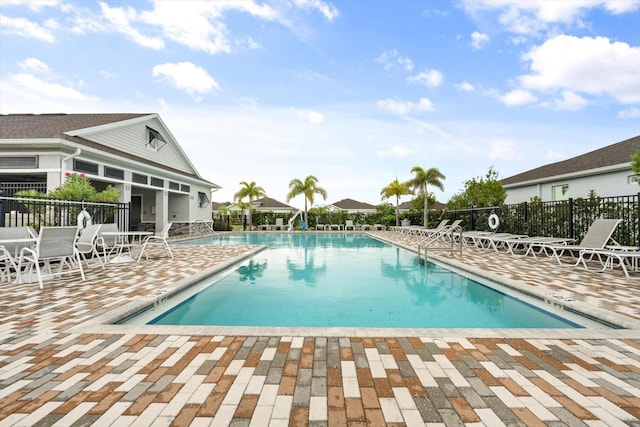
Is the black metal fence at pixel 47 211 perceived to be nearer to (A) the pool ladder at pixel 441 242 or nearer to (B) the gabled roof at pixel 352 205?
(A) the pool ladder at pixel 441 242

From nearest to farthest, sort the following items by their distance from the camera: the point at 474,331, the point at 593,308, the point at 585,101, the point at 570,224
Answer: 1. the point at 474,331
2. the point at 593,308
3. the point at 570,224
4. the point at 585,101

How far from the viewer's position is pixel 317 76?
56.0 feet

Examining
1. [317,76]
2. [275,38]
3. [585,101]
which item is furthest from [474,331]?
[585,101]

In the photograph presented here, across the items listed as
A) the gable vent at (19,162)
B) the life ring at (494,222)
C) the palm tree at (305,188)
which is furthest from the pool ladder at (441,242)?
the palm tree at (305,188)

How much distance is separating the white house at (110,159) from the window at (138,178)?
5 cm

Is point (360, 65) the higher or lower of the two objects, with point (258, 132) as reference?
higher

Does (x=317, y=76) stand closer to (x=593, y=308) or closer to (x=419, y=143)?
(x=419, y=143)

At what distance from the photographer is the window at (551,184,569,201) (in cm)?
1609

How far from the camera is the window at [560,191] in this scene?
52.8 feet

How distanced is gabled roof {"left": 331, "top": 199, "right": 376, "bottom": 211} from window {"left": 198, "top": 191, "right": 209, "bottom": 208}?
17928 millimetres

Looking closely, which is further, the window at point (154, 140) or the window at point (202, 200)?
the window at point (202, 200)

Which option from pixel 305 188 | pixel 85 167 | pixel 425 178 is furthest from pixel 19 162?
pixel 425 178

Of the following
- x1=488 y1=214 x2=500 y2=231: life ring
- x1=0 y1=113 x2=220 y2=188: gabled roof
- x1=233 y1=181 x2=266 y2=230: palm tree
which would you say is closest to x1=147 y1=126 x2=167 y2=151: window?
x1=0 y1=113 x2=220 y2=188: gabled roof

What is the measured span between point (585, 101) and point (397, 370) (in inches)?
792
